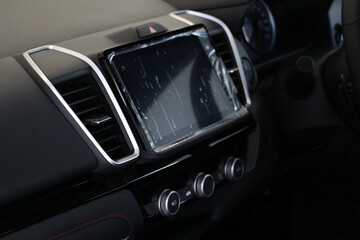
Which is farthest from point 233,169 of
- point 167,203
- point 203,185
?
point 167,203

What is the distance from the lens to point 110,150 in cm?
116

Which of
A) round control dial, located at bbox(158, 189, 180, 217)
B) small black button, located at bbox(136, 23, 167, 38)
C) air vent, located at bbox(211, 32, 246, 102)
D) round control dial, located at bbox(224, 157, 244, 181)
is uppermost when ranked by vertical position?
small black button, located at bbox(136, 23, 167, 38)

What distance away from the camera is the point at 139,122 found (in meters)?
1.20

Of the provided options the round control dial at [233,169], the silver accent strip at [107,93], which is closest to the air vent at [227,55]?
the round control dial at [233,169]

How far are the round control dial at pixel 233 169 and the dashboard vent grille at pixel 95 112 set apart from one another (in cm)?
31

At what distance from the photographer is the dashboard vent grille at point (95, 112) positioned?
114 cm

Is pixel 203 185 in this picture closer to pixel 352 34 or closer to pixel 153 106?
pixel 153 106

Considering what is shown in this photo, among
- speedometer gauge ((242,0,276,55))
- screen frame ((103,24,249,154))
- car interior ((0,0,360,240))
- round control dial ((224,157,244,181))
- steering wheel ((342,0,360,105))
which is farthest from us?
speedometer gauge ((242,0,276,55))

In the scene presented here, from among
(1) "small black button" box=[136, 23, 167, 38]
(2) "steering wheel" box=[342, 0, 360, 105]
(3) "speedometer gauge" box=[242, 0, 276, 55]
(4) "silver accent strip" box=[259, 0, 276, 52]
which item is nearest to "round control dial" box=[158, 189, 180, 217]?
(1) "small black button" box=[136, 23, 167, 38]

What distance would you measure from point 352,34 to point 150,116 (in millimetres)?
468

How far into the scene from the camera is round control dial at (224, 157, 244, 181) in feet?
4.62

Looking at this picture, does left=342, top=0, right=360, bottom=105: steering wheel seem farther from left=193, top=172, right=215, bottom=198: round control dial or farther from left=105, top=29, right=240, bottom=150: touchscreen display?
left=193, top=172, right=215, bottom=198: round control dial

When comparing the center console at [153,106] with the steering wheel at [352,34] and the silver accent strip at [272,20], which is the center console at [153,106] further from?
the silver accent strip at [272,20]

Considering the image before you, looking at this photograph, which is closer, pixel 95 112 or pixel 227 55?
pixel 95 112
